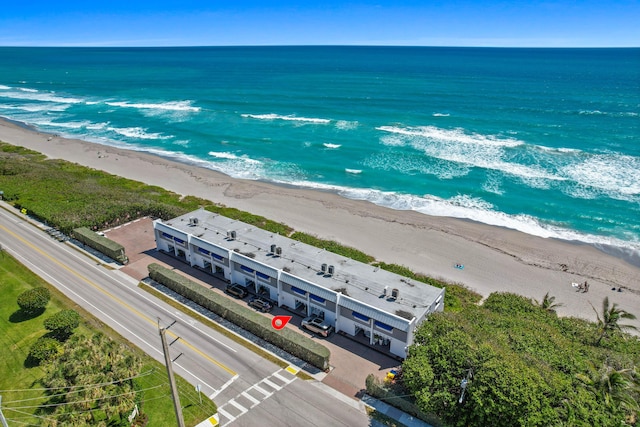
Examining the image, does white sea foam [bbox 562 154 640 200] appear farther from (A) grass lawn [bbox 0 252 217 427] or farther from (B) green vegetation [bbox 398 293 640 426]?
(A) grass lawn [bbox 0 252 217 427]

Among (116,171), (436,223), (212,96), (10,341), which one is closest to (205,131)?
(116,171)

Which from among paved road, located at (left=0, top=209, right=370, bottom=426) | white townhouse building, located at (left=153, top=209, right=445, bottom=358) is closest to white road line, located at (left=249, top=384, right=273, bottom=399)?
paved road, located at (left=0, top=209, right=370, bottom=426)

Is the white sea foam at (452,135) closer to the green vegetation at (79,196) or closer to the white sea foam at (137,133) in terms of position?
the white sea foam at (137,133)

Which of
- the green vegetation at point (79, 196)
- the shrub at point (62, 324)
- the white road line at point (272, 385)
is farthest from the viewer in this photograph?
the green vegetation at point (79, 196)

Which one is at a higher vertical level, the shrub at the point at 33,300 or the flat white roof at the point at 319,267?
the flat white roof at the point at 319,267

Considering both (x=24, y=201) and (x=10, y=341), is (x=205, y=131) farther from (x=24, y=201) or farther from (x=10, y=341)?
(x=10, y=341)

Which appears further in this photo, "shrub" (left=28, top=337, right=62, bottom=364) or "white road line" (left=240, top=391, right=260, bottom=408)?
"shrub" (left=28, top=337, right=62, bottom=364)

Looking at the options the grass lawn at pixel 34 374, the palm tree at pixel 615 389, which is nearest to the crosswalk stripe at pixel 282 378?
the grass lawn at pixel 34 374
